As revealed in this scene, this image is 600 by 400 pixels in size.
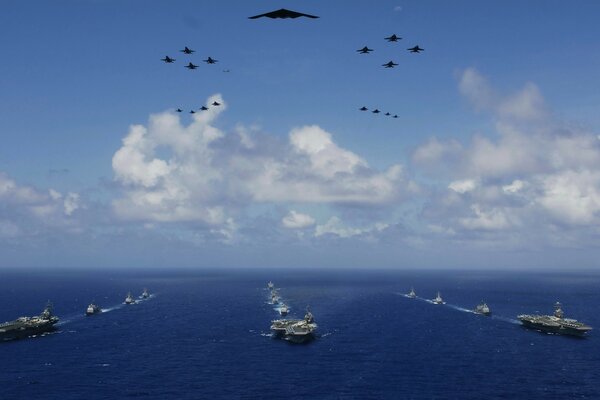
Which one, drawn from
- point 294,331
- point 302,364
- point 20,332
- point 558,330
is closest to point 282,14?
point 302,364

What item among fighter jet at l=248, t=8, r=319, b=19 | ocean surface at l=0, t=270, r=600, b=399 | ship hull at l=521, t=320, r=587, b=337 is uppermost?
fighter jet at l=248, t=8, r=319, b=19

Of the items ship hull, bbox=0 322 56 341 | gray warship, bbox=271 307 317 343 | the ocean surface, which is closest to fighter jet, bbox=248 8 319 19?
the ocean surface

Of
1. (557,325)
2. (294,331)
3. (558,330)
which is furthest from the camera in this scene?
(557,325)

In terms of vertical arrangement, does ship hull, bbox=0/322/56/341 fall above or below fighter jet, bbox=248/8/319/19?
below

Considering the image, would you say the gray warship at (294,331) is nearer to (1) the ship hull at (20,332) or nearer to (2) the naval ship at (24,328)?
(1) the ship hull at (20,332)

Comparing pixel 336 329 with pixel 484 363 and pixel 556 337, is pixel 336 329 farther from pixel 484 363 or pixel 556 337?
pixel 556 337

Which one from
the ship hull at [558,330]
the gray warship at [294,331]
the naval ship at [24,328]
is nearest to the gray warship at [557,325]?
the ship hull at [558,330]

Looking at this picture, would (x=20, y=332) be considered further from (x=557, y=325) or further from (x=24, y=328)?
(x=557, y=325)

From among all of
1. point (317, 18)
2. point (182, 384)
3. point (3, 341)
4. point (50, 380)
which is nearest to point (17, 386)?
point (50, 380)

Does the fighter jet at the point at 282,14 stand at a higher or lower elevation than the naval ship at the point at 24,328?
higher

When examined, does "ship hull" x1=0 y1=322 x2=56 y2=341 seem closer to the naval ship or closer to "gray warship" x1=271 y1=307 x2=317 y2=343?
the naval ship

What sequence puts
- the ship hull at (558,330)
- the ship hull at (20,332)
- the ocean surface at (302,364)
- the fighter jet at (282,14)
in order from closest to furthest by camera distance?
1. the fighter jet at (282,14)
2. the ocean surface at (302,364)
3. the ship hull at (20,332)
4. the ship hull at (558,330)
